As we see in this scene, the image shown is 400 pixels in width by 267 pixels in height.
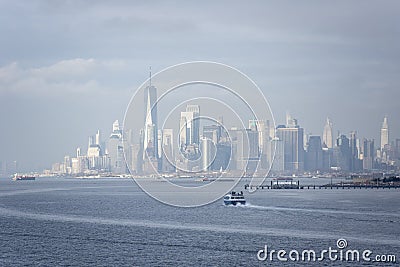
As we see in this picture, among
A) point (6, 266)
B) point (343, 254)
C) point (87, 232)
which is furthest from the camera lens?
point (87, 232)

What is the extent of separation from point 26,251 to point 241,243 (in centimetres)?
1560

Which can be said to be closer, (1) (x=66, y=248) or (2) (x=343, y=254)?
(2) (x=343, y=254)

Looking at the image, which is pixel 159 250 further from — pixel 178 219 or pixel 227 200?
pixel 227 200

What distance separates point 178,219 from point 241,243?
884 inches

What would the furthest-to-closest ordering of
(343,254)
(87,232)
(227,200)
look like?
(227,200), (87,232), (343,254)

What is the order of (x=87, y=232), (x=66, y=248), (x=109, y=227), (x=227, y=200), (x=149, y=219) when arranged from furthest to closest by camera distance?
1. (x=227, y=200)
2. (x=149, y=219)
3. (x=109, y=227)
4. (x=87, y=232)
5. (x=66, y=248)

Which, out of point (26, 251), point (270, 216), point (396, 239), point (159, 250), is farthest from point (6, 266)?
point (270, 216)

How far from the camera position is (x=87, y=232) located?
5897cm

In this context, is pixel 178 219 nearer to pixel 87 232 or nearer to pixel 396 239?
pixel 87 232

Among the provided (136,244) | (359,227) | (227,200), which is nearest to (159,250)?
(136,244)

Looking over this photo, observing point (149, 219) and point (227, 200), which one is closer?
point (149, 219)

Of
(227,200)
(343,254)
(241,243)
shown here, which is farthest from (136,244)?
(227,200)

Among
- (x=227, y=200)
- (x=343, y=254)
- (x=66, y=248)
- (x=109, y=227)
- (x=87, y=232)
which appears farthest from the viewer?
(x=227, y=200)

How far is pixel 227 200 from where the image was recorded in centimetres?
9719
